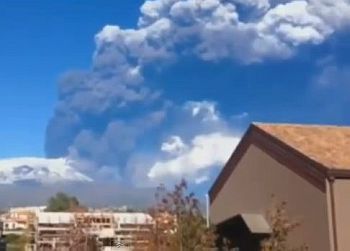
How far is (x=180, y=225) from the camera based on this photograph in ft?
89.8

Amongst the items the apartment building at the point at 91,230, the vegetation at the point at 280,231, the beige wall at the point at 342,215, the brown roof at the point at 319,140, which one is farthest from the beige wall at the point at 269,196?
the apartment building at the point at 91,230

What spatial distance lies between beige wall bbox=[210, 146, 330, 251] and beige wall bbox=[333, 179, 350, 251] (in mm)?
424

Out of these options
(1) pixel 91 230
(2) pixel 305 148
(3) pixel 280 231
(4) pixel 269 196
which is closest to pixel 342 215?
(3) pixel 280 231

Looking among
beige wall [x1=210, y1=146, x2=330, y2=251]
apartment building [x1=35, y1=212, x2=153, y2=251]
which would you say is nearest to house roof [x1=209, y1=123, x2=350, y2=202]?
beige wall [x1=210, y1=146, x2=330, y2=251]

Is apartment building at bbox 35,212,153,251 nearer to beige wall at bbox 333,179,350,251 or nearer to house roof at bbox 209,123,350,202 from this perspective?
house roof at bbox 209,123,350,202

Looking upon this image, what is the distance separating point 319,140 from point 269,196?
3002mm

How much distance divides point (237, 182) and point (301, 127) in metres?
3.76

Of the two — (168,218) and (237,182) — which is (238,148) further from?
(168,218)

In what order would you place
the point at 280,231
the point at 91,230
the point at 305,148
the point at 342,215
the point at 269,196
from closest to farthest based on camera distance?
the point at 342,215 → the point at 280,231 → the point at 305,148 → the point at 269,196 → the point at 91,230

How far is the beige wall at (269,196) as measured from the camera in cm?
2380

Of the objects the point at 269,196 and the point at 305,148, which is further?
the point at 269,196

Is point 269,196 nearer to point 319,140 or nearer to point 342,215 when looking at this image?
point 319,140

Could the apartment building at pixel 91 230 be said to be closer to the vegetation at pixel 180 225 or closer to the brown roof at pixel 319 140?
the vegetation at pixel 180 225

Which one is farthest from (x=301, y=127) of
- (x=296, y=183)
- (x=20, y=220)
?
(x=20, y=220)
